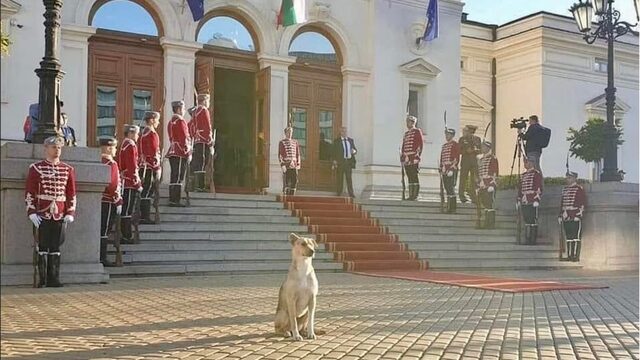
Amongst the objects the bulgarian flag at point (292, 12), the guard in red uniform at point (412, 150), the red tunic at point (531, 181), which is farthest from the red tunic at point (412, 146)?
the bulgarian flag at point (292, 12)

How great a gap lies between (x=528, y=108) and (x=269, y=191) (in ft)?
2.92

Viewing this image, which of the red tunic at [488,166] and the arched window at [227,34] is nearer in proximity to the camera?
the arched window at [227,34]

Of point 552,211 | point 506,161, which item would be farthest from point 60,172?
→ point 552,211

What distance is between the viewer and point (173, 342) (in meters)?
2.89

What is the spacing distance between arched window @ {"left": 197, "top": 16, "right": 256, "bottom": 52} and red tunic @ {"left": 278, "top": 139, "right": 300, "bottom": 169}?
279mm

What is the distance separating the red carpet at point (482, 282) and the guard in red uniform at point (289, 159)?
6.40ft

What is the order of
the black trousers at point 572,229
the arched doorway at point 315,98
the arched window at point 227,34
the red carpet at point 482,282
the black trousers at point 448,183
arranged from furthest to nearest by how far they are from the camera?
the red carpet at point 482,282
the black trousers at point 572,229
the black trousers at point 448,183
the arched doorway at point 315,98
the arched window at point 227,34

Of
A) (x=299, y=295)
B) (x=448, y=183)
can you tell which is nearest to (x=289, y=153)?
(x=299, y=295)

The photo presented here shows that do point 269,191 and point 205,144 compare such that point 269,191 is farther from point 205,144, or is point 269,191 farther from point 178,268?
point 178,268

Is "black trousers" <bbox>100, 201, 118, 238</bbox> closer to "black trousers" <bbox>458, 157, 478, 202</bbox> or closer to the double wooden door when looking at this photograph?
"black trousers" <bbox>458, 157, 478, 202</bbox>

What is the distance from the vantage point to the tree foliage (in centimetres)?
253

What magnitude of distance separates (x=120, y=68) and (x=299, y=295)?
1341 millimetres

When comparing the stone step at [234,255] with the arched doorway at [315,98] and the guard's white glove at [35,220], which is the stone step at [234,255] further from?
the guard's white glove at [35,220]

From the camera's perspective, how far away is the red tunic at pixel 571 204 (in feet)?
12.1
